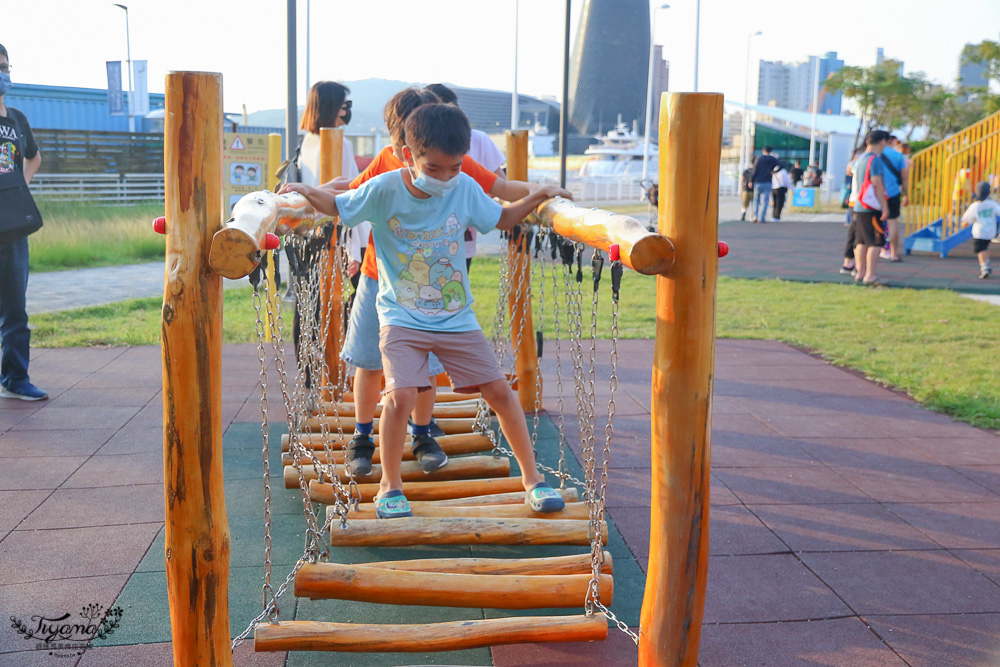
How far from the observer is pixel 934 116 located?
117 ft

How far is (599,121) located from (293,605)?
13505 centimetres

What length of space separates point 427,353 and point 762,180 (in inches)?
721

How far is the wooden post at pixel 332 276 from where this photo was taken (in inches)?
174

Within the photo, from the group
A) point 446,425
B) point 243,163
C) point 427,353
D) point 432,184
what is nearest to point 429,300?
point 427,353

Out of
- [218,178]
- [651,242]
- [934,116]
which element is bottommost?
[651,242]

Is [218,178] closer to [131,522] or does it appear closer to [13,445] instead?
[131,522]

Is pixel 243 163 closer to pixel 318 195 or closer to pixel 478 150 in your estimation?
pixel 478 150

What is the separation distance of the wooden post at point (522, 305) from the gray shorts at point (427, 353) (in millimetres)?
1388

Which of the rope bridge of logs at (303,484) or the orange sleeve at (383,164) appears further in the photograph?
the orange sleeve at (383,164)

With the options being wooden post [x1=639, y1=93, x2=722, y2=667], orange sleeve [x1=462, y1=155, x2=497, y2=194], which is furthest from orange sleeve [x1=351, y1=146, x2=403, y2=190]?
wooden post [x1=639, y1=93, x2=722, y2=667]

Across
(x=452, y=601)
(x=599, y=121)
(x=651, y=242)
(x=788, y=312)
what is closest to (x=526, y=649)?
(x=452, y=601)

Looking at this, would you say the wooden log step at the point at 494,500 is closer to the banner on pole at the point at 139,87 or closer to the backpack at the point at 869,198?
the backpack at the point at 869,198

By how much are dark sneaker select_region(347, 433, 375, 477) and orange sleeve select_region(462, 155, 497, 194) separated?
3.85 feet

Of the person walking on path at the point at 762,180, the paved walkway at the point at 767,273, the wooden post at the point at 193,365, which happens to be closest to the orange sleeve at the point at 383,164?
the wooden post at the point at 193,365
